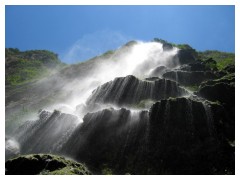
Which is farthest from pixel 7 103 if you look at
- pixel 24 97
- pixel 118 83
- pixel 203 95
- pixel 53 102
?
pixel 203 95

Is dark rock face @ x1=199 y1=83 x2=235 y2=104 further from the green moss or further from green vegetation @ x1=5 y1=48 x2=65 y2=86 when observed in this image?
green vegetation @ x1=5 y1=48 x2=65 y2=86

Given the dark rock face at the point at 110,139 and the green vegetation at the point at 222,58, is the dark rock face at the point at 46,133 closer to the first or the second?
the dark rock face at the point at 110,139

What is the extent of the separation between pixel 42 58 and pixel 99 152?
100543 mm

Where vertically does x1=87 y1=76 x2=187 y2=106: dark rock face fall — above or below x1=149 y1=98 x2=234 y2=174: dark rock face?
above

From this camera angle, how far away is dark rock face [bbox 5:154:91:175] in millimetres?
18125

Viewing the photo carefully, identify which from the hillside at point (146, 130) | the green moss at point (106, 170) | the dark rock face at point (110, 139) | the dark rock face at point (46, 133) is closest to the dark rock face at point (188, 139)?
the hillside at point (146, 130)

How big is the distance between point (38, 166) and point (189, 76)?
106 feet

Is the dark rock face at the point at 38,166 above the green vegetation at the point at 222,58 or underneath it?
underneath

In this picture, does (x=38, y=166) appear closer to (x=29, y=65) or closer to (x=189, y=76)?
(x=189, y=76)

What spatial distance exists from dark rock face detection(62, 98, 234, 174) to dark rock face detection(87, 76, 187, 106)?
7737 mm

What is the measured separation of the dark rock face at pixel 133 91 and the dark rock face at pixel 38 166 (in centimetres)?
1854

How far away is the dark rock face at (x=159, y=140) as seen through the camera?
2400 cm

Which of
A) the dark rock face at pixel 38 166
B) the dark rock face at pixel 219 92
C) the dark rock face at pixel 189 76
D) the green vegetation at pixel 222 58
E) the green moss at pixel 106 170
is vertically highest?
the green vegetation at pixel 222 58

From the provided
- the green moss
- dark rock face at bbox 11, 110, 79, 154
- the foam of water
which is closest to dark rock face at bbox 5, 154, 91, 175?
the green moss
